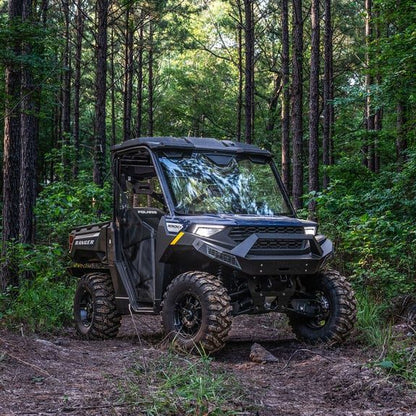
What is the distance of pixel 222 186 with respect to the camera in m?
7.82

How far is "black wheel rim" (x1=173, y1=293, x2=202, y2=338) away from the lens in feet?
22.3

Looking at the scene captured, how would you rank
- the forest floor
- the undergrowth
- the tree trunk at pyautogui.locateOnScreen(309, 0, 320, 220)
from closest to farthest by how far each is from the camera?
the forest floor, the undergrowth, the tree trunk at pyautogui.locateOnScreen(309, 0, 320, 220)

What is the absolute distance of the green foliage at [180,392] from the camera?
3883mm

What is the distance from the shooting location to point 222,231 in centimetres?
679

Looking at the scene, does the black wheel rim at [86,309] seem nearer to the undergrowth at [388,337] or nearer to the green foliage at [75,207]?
the undergrowth at [388,337]

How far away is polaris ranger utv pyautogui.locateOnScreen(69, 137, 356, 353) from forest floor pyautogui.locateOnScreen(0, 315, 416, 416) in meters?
0.51

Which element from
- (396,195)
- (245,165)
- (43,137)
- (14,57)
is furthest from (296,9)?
(43,137)

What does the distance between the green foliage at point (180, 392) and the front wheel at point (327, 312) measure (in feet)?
8.50

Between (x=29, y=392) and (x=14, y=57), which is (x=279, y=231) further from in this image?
(x=14, y=57)

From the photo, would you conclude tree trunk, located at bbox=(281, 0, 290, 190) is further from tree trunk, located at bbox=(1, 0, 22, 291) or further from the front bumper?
the front bumper

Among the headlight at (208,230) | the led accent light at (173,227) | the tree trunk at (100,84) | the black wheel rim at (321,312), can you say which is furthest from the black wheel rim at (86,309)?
the tree trunk at (100,84)

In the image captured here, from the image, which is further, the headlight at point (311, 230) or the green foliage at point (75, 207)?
the green foliage at point (75, 207)

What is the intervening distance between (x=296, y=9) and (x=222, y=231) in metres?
14.6

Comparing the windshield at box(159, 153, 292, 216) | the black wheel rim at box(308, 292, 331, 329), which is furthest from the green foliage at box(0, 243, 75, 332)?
the black wheel rim at box(308, 292, 331, 329)
